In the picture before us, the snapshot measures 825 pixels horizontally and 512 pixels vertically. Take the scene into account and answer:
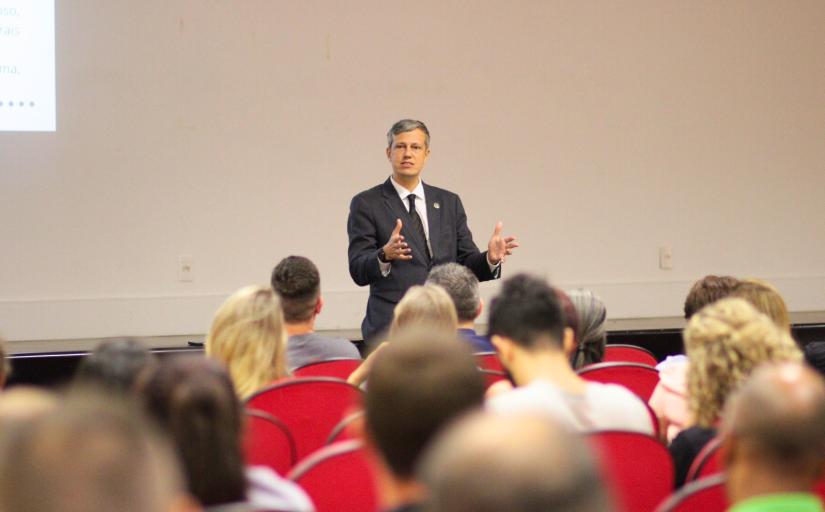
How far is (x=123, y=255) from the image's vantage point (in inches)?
285

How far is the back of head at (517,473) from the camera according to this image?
33.8 inches

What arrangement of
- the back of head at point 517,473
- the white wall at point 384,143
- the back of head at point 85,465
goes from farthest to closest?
the white wall at point 384,143 → the back of head at point 85,465 → the back of head at point 517,473

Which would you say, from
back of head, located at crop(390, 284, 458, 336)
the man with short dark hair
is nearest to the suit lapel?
the man with short dark hair

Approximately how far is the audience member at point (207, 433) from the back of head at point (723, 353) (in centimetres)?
114

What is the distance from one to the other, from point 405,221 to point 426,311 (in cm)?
159

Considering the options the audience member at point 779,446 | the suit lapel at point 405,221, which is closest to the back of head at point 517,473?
the audience member at point 779,446

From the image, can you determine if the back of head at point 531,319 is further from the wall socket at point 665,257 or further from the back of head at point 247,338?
the wall socket at point 665,257

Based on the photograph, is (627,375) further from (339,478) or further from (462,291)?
(339,478)

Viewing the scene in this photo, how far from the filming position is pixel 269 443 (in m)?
2.57

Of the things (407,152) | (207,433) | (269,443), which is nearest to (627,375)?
(269,443)

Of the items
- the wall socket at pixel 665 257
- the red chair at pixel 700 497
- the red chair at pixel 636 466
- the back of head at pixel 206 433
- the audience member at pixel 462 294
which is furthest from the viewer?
the wall socket at pixel 665 257

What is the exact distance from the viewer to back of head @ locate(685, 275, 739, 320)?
3.56 m

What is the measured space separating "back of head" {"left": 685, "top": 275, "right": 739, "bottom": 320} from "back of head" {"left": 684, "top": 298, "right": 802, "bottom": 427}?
3.45 ft

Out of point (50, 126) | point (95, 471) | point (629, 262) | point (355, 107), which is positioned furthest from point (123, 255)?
point (95, 471)
